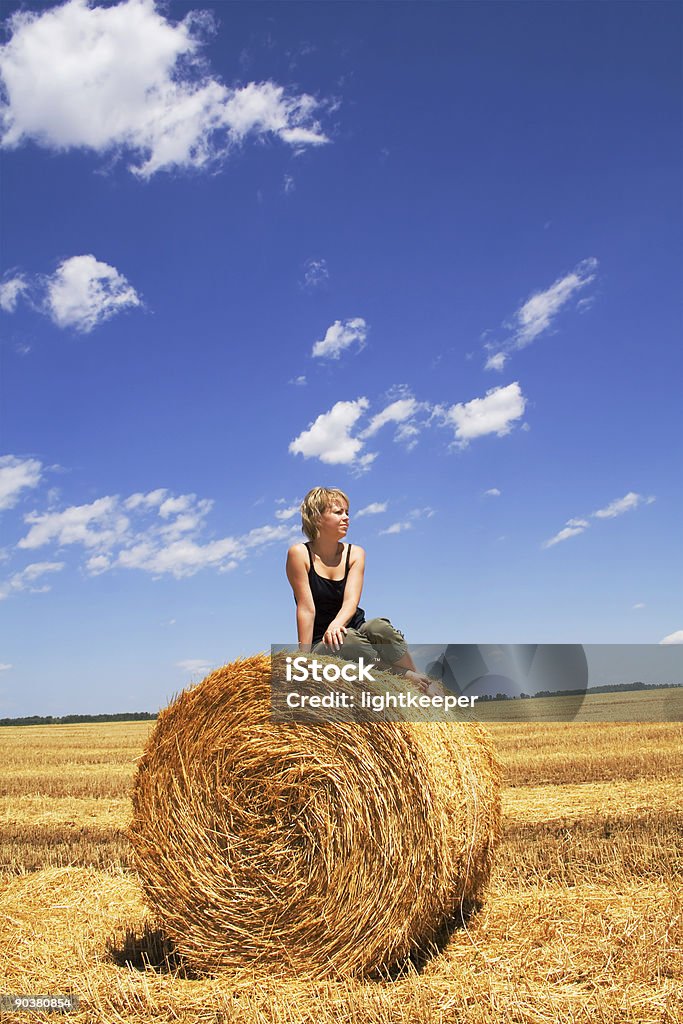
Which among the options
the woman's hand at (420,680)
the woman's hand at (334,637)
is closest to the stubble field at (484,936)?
the woman's hand at (420,680)

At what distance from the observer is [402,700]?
4258mm

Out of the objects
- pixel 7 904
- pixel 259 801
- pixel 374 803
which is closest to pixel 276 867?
pixel 259 801

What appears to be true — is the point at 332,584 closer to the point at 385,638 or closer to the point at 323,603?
the point at 323,603

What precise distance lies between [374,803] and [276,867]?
0.62 metres

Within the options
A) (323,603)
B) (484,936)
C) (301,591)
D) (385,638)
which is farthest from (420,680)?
(484,936)

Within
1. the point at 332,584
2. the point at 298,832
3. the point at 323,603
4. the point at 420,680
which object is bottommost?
the point at 298,832

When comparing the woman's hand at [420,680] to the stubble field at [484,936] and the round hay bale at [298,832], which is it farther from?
the stubble field at [484,936]

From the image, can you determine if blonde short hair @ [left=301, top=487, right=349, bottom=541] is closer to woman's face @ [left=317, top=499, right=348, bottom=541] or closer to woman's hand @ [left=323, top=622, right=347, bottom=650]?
woman's face @ [left=317, top=499, right=348, bottom=541]

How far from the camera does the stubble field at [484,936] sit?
3.69m

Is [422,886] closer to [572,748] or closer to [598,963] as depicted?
[598,963]

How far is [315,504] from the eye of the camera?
15.6 feet

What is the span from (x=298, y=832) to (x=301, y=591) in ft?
4.14

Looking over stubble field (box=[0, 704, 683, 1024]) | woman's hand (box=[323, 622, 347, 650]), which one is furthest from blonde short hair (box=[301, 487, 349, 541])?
stubble field (box=[0, 704, 683, 1024])
